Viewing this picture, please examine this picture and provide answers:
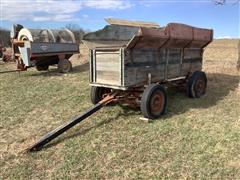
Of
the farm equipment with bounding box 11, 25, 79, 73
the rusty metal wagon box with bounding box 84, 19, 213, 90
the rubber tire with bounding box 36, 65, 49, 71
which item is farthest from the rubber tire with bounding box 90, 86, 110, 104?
the rubber tire with bounding box 36, 65, 49, 71

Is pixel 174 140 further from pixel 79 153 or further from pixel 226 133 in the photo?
pixel 79 153

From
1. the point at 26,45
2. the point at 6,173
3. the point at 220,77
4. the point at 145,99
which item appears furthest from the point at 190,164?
the point at 26,45

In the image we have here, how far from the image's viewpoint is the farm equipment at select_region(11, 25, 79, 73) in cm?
1302

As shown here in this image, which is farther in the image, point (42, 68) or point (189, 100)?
point (42, 68)

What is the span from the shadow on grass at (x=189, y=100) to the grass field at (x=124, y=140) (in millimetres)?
22

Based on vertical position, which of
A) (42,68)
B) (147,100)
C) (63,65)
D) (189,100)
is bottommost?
(189,100)

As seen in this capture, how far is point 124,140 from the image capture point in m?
5.65

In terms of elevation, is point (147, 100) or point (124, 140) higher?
point (147, 100)

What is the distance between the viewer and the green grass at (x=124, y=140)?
4.66 meters

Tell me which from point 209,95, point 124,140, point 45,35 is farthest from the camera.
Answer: point 45,35

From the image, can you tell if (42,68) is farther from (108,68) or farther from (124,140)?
(124,140)

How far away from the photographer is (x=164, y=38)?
6.72m

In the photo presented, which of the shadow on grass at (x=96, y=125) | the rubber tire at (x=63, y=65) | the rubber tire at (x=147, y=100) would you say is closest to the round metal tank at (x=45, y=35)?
the rubber tire at (x=63, y=65)

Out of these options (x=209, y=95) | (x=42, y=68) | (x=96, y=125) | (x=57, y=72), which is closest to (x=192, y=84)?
(x=209, y=95)
